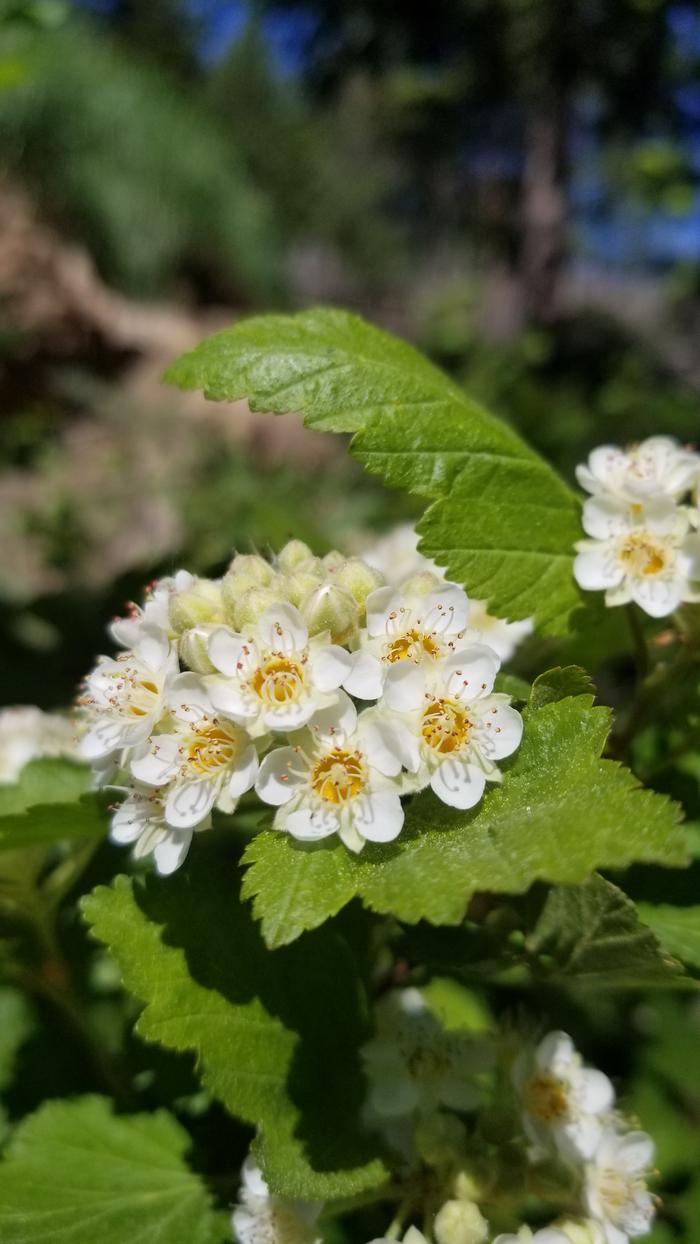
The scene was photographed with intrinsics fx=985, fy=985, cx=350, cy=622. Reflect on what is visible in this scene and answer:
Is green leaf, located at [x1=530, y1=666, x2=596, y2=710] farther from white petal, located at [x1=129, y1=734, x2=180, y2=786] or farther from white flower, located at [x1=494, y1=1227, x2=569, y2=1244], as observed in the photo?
white flower, located at [x1=494, y1=1227, x2=569, y2=1244]

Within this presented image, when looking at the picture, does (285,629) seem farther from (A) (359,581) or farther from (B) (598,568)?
(B) (598,568)

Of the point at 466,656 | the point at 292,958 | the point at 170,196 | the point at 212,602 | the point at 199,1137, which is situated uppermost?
the point at 170,196

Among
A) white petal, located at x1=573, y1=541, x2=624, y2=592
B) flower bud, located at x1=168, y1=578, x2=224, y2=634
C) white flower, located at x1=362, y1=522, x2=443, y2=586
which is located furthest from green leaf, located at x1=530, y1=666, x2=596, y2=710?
white flower, located at x1=362, y1=522, x2=443, y2=586

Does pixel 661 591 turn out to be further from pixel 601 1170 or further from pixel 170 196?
pixel 170 196

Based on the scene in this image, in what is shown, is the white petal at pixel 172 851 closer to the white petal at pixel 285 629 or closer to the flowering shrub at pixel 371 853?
the flowering shrub at pixel 371 853

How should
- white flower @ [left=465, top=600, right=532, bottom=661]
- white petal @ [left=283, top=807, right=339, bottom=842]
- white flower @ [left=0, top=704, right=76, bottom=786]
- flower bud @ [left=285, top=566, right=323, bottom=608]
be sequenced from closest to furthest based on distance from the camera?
white petal @ [left=283, top=807, right=339, bottom=842] → flower bud @ [left=285, top=566, right=323, bottom=608] → white flower @ [left=465, top=600, right=532, bottom=661] → white flower @ [left=0, top=704, right=76, bottom=786]

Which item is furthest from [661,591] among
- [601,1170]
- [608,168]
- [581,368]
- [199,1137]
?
[581,368]
